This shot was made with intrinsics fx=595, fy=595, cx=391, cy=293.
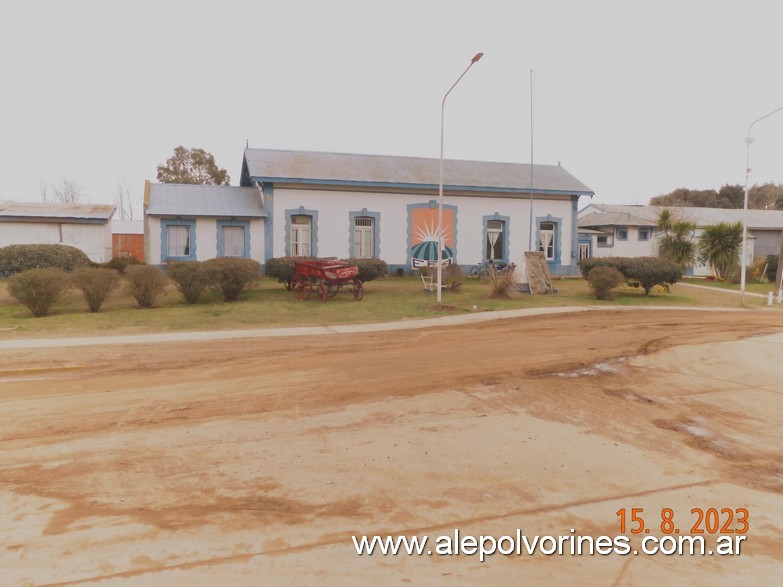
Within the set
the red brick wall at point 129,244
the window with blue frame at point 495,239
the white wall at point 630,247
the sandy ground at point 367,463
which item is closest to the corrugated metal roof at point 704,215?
the white wall at point 630,247

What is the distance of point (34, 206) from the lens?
93.7 ft

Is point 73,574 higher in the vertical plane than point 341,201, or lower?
lower

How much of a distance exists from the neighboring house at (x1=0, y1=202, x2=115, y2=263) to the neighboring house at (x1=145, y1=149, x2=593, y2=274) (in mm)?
3404

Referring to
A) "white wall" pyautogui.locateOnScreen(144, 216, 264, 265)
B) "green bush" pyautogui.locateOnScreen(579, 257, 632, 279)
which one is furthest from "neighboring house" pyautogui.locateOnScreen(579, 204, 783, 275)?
"white wall" pyautogui.locateOnScreen(144, 216, 264, 265)

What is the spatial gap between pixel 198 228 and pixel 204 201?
1645 millimetres

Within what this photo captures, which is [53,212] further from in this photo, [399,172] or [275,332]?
[275,332]

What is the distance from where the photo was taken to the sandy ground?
3.68 metres

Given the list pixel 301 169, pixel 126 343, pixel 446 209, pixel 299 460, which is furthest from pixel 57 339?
pixel 446 209

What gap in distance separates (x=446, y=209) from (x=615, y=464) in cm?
2403

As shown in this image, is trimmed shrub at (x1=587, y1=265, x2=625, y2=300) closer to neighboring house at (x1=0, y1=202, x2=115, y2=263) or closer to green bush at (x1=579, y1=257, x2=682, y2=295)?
green bush at (x1=579, y1=257, x2=682, y2=295)

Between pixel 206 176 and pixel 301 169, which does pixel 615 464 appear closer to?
pixel 301 169

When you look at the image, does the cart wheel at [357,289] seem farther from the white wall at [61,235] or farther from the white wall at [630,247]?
the white wall at [630,247]

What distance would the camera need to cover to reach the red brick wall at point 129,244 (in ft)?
116

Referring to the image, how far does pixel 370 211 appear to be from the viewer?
2783cm
